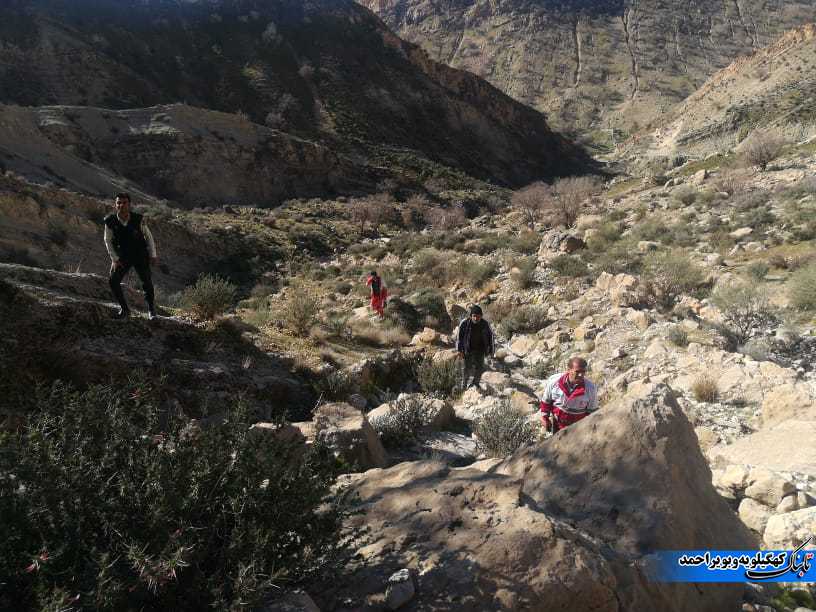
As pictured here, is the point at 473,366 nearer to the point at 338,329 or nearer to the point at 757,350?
the point at 338,329

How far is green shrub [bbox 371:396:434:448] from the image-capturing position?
4.95 metres

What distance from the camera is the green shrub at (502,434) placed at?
452 cm

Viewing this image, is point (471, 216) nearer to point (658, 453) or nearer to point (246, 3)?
point (658, 453)

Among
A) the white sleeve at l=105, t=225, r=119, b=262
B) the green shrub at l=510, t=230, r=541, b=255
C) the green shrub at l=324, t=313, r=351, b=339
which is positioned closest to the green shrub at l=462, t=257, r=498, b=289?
the green shrub at l=510, t=230, r=541, b=255

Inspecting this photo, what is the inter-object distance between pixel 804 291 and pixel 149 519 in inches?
345

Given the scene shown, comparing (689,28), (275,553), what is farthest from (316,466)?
(689,28)

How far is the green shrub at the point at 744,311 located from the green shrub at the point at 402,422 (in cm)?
452

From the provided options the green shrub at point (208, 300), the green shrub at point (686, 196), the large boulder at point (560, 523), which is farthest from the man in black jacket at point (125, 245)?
the green shrub at point (686, 196)

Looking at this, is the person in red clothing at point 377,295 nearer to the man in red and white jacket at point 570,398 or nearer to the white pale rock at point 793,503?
the man in red and white jacket at point 570,398

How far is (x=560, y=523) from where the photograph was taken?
2.00 metres

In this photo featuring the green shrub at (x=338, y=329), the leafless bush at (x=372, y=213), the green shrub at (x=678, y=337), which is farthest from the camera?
the leafless bush at (x=372, y=213)

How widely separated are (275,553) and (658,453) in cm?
198

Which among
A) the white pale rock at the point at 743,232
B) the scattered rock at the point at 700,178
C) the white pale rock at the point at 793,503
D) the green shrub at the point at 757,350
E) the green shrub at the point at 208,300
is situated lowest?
the white pale rock at the point at 793,503

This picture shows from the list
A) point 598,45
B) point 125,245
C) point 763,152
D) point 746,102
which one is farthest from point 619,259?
point 598,45
